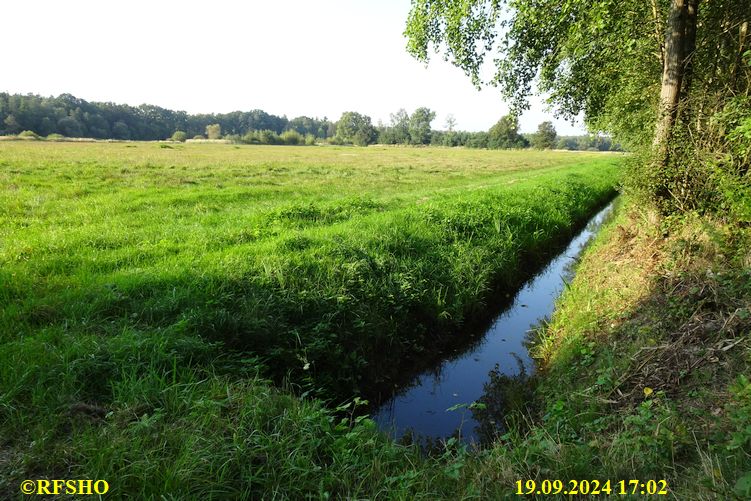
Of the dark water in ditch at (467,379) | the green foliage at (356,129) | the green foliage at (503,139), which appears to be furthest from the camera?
the green foliage at (356,129)

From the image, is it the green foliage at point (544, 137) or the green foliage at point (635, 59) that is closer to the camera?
the green foliage at point (635, 59)

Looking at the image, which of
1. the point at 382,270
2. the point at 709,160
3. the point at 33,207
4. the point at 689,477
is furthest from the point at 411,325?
the point at 33,207

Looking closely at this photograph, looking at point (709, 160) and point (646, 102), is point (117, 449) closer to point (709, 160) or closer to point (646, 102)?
point (709, 160)

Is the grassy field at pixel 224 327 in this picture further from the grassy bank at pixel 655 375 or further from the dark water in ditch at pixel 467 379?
the grassy bank at pixel 655 375

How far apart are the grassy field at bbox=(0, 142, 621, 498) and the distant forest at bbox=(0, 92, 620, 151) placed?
64105 mm

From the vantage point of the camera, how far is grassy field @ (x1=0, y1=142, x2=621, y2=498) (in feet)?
9.84

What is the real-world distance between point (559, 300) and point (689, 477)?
20.4ft

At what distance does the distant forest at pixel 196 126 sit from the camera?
9162 cm

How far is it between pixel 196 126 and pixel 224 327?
529ft

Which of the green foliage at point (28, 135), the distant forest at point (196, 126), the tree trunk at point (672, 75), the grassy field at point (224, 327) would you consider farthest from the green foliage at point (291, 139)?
the tree trunk at point (672, 75)
